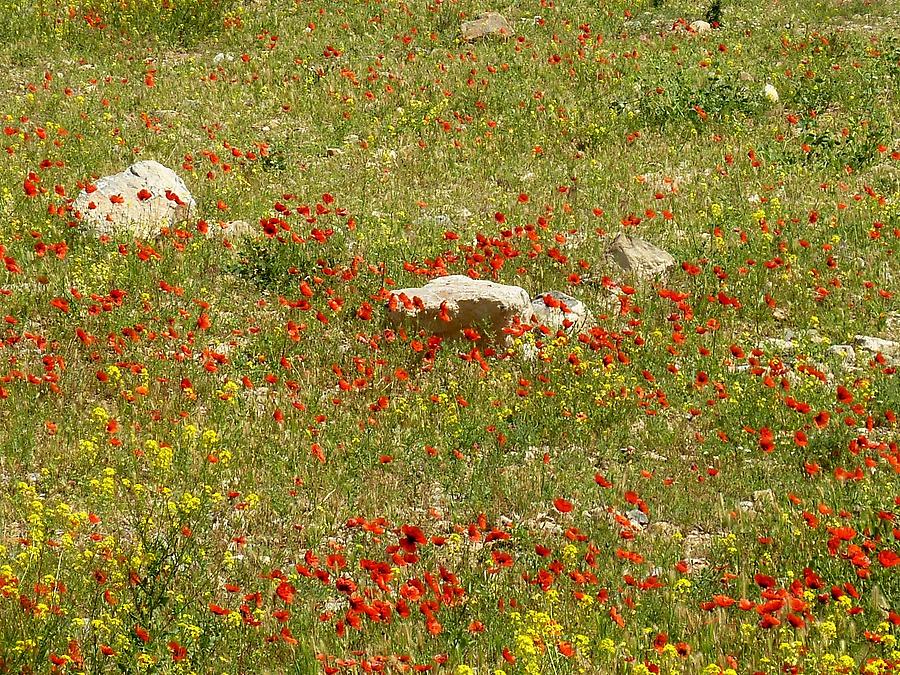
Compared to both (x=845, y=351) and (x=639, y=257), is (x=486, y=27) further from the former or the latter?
(x=845, y=351)

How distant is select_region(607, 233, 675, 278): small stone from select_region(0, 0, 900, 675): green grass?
0.19 m

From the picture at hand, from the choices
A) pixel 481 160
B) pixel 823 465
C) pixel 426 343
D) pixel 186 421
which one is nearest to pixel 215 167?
pixel 481 160

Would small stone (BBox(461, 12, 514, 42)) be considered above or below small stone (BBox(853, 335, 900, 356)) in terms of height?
above

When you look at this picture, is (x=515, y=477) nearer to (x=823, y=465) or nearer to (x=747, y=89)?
(x=823, y=465)

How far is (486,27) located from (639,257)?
8572mm

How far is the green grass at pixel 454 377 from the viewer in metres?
4.71

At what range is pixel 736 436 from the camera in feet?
22.7

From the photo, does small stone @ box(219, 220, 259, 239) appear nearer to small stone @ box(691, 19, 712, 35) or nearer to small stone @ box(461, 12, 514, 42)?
small stone @ box(461, 12, 514, 42)

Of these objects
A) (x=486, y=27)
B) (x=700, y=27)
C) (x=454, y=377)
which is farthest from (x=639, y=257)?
(x=700, y=27)

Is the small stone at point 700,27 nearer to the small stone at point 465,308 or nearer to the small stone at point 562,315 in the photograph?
the small stone at point 562,315

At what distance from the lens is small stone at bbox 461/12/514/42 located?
54.9ft

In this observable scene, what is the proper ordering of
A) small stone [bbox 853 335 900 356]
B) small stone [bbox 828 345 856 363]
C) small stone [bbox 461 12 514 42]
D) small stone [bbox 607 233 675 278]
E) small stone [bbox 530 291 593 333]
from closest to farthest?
small stone [bbox 828 345 856 363]
small stone [bbox 853 335 900 356]
small stone [bbox 530 291 593 333]
small stone [bbox 607 233 675 278]
small stone [bbox 461 12 514 42]

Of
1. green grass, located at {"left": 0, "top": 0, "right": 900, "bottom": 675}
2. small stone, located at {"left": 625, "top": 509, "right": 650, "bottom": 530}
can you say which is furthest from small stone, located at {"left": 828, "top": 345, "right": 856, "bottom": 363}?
small stone, located at {"left": 625, "top": 509, "right": 650, "bottom": 530}

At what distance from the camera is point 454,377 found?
769cm
